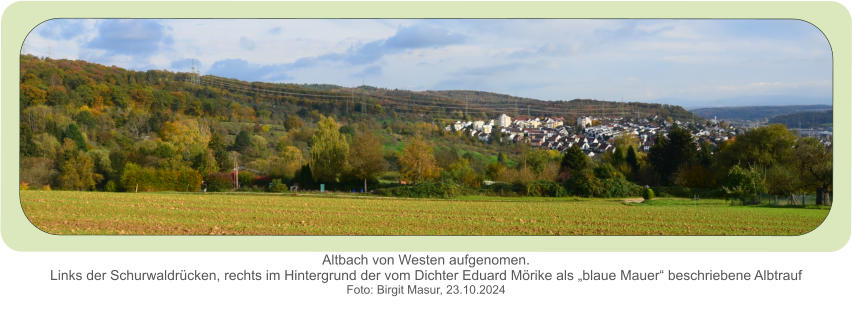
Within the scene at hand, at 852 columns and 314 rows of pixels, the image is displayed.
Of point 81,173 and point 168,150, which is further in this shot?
point 168,150

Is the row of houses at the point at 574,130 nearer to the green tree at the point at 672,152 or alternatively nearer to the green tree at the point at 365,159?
the green tree at the point at 672,152

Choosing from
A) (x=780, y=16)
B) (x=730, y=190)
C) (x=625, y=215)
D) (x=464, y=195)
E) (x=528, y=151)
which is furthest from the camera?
(x=528, y=151)

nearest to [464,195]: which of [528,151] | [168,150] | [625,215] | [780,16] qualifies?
[528,151]

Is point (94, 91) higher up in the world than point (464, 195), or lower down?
higher up

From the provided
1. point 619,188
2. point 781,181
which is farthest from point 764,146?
point 619,188

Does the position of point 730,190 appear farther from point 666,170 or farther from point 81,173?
point 81,173

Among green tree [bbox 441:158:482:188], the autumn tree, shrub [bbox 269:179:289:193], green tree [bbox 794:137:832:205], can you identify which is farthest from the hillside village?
shrub [bbox 269:179:289:193]

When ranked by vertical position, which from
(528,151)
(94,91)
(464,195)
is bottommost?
(464,195)
